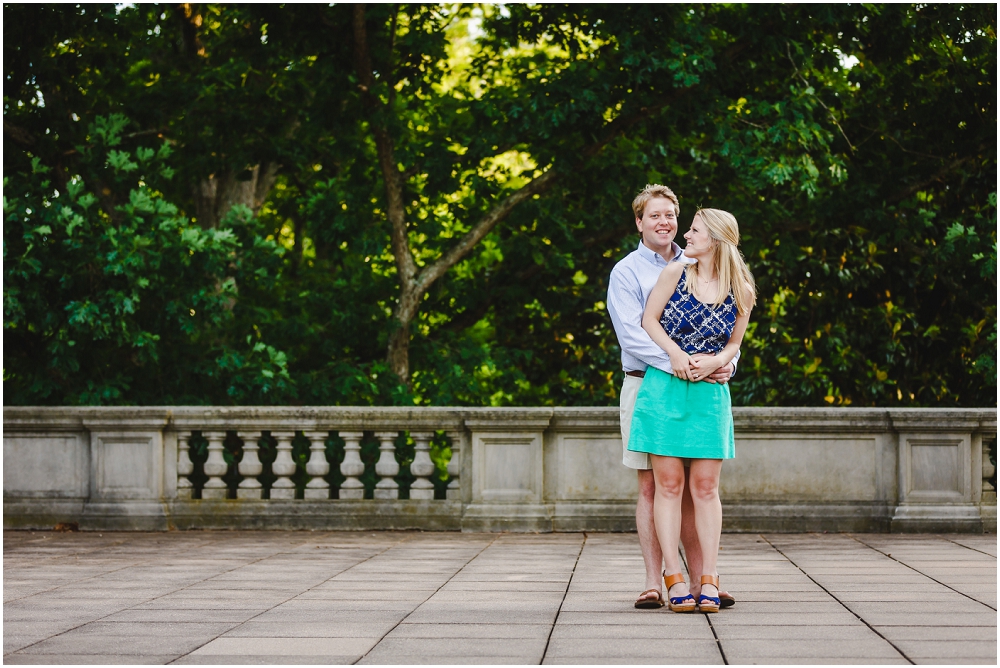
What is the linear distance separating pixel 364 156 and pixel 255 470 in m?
6.65

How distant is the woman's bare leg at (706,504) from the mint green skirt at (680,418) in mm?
81

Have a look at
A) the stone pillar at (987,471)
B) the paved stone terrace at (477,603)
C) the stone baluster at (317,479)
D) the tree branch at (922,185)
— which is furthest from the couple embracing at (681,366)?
the tree branch at (922,185)

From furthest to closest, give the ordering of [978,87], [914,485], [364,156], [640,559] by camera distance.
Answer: [364,156]
[978,87]
[914,485]
[640,559]

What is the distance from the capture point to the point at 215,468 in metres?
8.62

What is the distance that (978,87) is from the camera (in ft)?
43.8

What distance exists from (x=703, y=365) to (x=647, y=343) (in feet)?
0.83

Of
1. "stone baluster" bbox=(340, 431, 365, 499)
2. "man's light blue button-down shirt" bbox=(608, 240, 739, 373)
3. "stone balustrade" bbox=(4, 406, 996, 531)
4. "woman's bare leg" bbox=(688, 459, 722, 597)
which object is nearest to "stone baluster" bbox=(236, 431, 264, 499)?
"stone balustrade" bbox=(4, 406, 996, 531)

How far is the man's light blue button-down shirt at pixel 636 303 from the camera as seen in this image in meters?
4.79

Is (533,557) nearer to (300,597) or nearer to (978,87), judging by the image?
(300,597)

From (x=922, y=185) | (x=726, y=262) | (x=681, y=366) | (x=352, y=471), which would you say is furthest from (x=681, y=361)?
(x=922, y=185)

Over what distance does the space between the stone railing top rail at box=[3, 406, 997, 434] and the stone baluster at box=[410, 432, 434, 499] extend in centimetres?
Result: 11

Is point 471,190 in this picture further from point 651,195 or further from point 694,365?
point 694,365

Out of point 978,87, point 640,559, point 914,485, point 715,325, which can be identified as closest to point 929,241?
point 978,87

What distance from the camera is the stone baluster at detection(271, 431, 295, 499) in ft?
28.1
